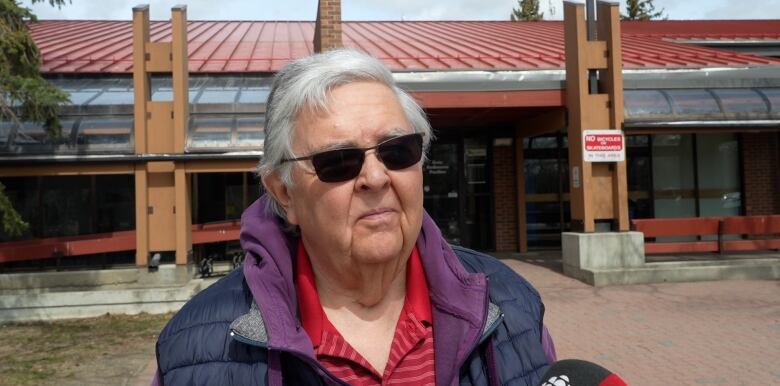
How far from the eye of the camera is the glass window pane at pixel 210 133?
34.2 ft

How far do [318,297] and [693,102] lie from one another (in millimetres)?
11454

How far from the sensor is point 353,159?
171cm

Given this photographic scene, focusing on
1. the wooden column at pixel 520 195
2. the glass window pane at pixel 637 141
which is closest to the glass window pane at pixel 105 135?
the wooden column at pixel 520 195

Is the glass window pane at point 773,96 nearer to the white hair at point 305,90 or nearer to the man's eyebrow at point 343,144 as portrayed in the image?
the white hair at point 305,90

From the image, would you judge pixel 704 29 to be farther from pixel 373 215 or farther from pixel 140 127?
pixel 373 215

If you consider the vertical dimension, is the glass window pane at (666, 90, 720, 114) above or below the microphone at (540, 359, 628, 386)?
above

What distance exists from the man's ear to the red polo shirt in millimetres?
143

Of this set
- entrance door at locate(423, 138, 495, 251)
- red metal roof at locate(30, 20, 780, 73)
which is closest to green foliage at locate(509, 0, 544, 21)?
red metal roof at locate(30, 20, 780, 73)

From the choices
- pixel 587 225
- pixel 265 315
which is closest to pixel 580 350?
pixel 587 225

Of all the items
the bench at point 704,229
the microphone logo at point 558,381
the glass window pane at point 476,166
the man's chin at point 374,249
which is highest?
the glass window pane at point 476,166

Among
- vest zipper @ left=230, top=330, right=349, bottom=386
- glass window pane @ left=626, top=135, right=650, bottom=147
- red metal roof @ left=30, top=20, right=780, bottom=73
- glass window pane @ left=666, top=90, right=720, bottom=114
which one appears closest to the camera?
vest zipper @ left=230, top=330, right=349, bottom=386

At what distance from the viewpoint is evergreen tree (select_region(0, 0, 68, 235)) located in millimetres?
7691

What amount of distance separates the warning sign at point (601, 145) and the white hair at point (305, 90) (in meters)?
9.38

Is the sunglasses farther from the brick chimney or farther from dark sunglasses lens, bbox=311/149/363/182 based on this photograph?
the brick chimney
